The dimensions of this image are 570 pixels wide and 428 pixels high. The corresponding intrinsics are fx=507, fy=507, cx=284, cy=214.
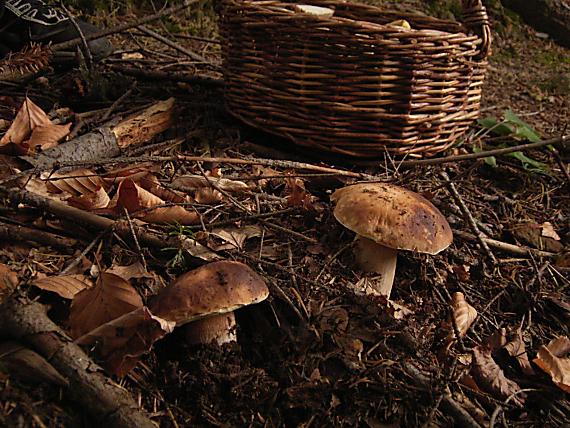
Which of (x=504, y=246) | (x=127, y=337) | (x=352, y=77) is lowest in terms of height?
(x=504, y=246)

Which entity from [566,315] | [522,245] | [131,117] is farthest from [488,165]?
[131,117]

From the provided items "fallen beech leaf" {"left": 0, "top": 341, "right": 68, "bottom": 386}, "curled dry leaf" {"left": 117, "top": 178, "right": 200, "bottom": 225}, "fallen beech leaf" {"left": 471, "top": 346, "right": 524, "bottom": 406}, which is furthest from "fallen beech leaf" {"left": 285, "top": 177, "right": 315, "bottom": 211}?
"fallen beech leaf" {"left": 0, "top": 341, "right": 68, "bottom": 386}

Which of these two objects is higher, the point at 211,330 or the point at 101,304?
the point at 101,304

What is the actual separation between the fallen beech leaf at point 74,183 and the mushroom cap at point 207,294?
0.70 meters

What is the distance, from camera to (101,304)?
1360 millimetres

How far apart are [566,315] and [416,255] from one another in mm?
633

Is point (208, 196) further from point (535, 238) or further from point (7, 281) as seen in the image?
point (535, 238)

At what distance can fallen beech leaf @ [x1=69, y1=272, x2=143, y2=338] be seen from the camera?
4.38 feet

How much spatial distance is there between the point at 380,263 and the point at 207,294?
28.3 inches

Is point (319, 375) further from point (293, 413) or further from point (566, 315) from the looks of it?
point (566, 315)

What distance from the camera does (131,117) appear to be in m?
2.46

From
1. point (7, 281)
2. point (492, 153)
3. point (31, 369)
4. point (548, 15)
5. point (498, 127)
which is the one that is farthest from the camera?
point (548, 15)

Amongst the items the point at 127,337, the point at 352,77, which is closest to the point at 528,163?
the point at 352,77

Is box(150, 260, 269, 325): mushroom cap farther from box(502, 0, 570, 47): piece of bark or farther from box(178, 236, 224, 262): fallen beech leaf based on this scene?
box(502, 0, 570, 47): piece of bark
